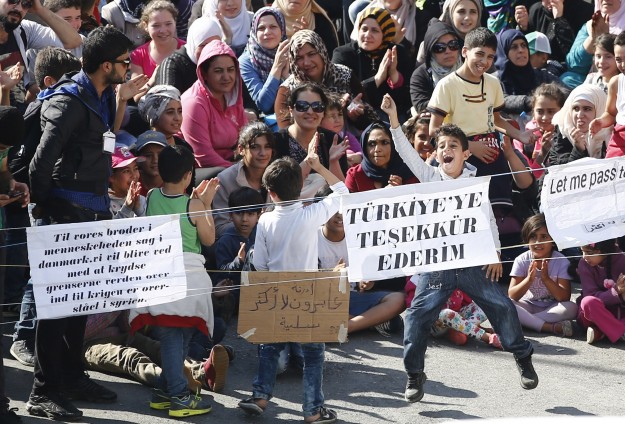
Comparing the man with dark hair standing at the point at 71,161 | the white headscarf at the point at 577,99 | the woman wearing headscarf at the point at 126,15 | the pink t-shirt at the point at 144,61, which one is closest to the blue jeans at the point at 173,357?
the man with dark hair standing at the point at 71,161

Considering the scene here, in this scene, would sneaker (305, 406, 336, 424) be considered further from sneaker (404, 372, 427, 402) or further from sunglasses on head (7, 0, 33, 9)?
sunglasses on head (7, 0, 33, 9)

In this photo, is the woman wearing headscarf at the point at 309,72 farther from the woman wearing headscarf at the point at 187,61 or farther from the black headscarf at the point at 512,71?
Answer: the black headscarf at the point at 512,71

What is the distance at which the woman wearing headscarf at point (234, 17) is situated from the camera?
37.3ft

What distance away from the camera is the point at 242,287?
7406mm

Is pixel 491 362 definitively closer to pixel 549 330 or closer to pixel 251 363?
pixel 549 330

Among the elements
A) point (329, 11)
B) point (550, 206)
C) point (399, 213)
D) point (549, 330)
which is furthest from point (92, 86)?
point (329, 11)

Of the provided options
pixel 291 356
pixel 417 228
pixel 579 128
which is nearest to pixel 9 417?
pixel 291 356

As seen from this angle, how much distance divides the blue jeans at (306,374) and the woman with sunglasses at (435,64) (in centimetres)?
398

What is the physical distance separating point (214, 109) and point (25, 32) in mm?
1570

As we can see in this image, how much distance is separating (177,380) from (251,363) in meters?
1.14

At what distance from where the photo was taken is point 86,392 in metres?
7.64

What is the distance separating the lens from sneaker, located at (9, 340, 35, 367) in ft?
26.7

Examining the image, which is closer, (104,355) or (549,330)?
(104,355)

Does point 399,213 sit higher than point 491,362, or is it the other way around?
point 399,213
